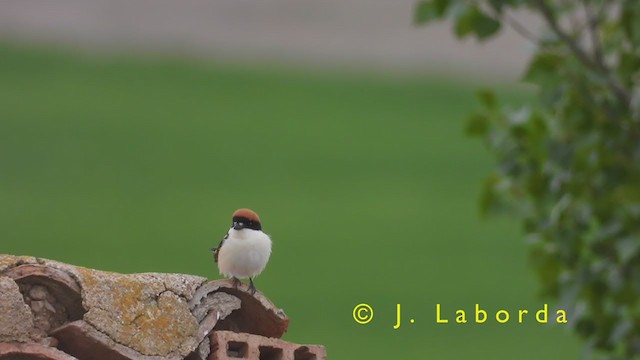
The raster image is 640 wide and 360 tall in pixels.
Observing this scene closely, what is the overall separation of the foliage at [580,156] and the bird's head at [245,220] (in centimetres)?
214

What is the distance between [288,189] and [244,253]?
17052mm

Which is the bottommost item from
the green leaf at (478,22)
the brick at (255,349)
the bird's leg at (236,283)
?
the brick at (255,349)

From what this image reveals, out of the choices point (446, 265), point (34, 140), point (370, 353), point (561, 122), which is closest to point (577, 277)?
point (561, 122)

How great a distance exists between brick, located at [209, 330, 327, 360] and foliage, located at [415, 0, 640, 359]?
1429mm

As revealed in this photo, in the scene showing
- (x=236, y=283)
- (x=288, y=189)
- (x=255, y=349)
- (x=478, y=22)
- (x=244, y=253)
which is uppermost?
(x=288, y=189)

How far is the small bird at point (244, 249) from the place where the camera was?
220 inches

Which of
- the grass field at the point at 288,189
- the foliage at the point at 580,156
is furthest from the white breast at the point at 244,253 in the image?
the grass field at the point at 288,189

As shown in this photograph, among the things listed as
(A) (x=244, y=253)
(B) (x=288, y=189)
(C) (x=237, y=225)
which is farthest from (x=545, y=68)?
(B) (x=288, y=189)

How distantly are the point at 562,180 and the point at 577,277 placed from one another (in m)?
0.24

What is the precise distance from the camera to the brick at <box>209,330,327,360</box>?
4.85m

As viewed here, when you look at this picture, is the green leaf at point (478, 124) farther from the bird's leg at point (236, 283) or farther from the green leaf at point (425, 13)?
the bird's leg at point (236, 283)

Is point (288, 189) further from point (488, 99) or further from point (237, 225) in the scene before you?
point (488, 99)

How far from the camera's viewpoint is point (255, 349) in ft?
16.3

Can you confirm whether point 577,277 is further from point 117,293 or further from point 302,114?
point 302,114
